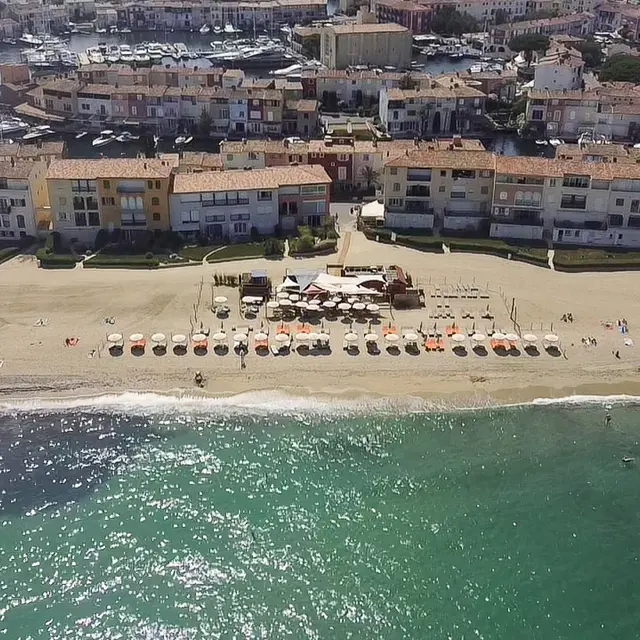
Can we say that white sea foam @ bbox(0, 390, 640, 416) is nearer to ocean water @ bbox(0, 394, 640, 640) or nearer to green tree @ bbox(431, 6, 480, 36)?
ocean water @ bbox(0, 394, 640, 640)

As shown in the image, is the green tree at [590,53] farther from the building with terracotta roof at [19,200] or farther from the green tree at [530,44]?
the building with terracotta roof at [19,200]

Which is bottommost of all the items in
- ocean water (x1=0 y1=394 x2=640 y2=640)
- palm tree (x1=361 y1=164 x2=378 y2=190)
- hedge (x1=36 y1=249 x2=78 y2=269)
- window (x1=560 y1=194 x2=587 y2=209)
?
ocean water (x1=0 y1=394 x2=640 y2=640)

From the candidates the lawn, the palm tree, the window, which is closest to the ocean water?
the lawn

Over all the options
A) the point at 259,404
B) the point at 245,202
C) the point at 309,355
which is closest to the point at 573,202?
the point at 245,202

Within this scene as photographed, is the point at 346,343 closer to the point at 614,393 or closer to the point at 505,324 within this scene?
the point at 505,324

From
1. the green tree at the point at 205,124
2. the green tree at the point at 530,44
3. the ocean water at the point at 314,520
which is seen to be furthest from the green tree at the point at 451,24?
the ocean water at the point at 314,520

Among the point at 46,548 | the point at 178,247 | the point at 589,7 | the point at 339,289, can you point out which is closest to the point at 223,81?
the point at 178,247
